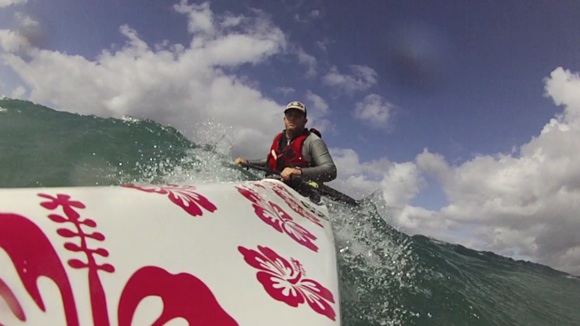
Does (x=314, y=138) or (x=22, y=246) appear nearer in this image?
(x=22, y=246)

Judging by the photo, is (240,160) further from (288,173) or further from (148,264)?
(148,264)

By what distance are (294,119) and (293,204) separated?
5.73ft

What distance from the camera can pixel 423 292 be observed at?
16.7ft

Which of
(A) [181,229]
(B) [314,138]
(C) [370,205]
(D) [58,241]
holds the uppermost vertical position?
(B) [314,138]

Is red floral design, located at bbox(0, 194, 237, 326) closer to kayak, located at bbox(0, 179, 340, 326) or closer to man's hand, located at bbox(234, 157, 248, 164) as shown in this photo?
→ kayak, located at bbox(0, 179, 340, 326)

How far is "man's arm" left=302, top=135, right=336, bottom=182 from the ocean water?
0.77m

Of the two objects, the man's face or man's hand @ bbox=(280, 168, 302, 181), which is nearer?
man's hand @ bbox=(280, 168, 302, 181)

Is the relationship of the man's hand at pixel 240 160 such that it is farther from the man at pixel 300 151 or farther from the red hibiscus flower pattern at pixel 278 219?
the red hibiscus flower pattern at pixel 278 219

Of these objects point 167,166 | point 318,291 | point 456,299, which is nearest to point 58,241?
point 318,291

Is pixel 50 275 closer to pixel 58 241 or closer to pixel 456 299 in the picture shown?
pixel 58 241

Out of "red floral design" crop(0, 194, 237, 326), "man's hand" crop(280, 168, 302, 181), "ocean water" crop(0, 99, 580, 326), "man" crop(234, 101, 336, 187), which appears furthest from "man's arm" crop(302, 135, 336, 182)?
"red floral design" crop(0, 194, 237, 326)

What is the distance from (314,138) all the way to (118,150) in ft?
18.7

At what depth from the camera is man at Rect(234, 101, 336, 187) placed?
4949 millimetres

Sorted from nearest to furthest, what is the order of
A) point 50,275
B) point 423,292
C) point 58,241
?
1. point 50,275
2. point 58,241
3. point 423,292
